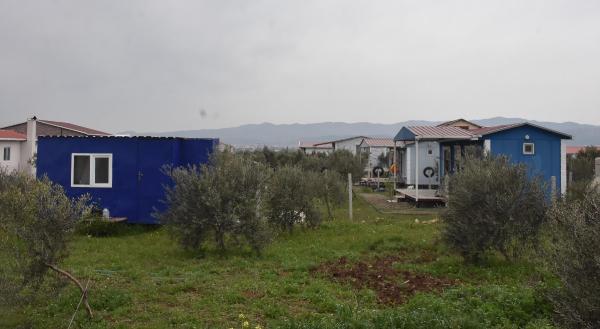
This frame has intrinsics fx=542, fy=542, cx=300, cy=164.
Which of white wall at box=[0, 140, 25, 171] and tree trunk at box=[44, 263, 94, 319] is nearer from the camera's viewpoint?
tree trunk at box=[44, 263, 94, 319]

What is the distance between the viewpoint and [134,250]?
398 inches

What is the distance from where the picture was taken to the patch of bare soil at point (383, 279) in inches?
273

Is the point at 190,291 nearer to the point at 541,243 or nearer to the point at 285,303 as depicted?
the point at 285,303

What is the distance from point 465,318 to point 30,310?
465 cm

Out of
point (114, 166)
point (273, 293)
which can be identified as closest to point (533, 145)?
point (114, 166)

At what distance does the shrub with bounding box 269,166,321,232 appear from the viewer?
1238cm

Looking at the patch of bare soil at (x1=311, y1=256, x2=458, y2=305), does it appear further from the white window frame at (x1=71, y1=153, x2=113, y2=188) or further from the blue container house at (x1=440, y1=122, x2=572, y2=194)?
the blue container house at (x1=440, y1=122, x2=572, y2=194)

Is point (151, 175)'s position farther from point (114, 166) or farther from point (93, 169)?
point (93, 169)

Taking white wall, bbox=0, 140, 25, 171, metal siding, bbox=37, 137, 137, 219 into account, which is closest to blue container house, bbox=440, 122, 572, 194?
metal siding, bbox=37, 137, 137, 219

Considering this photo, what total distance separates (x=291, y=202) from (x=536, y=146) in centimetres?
1017

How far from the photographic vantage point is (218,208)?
9266mm

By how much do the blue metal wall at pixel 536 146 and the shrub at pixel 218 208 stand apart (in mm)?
11183

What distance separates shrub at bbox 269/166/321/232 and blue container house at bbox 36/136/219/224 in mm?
1882

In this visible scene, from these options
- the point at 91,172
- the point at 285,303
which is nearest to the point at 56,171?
the point at 91,172
